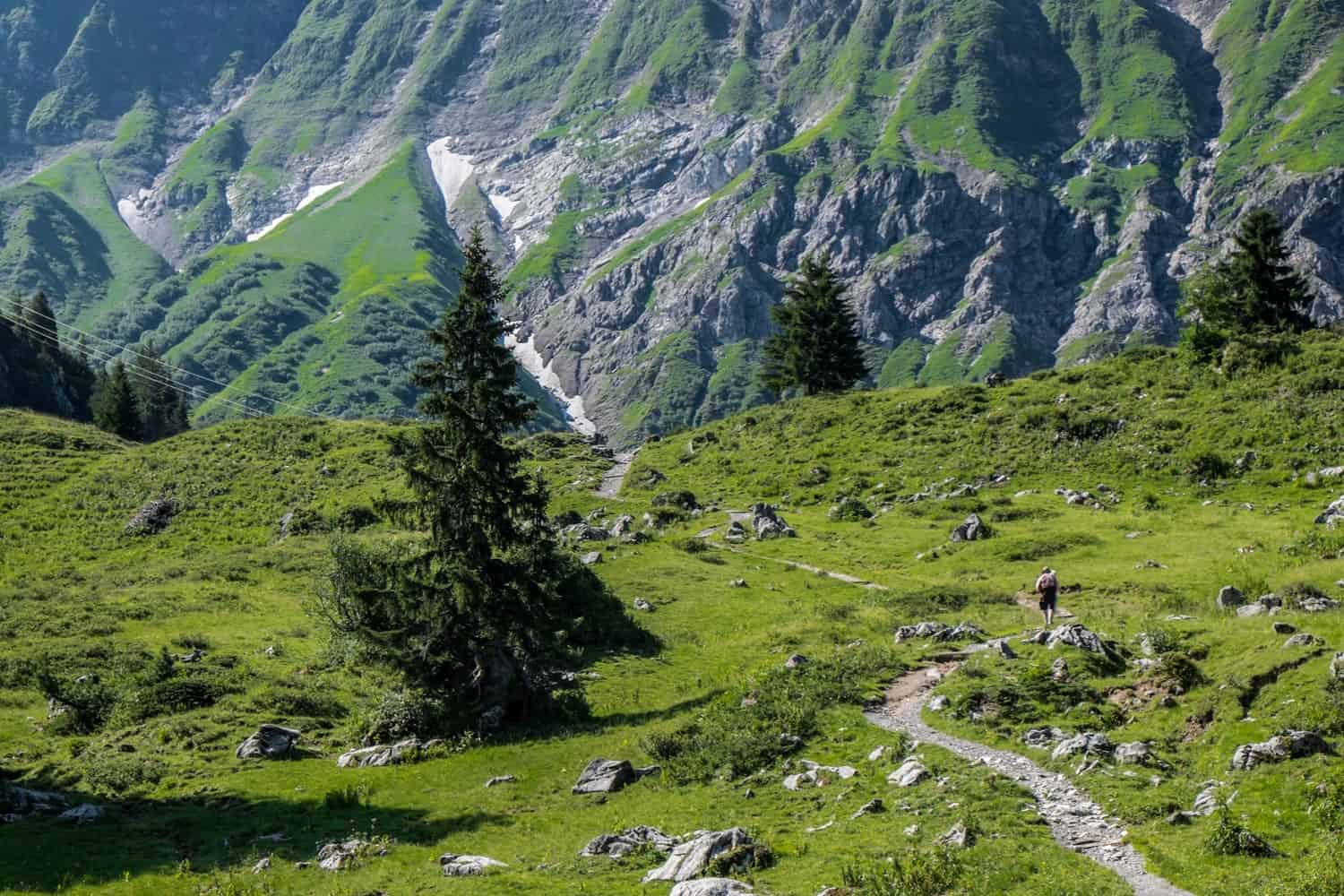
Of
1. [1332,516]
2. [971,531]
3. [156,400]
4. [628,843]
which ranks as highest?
[156,400]

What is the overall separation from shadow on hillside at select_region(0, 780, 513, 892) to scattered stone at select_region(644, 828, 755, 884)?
22.7 ft

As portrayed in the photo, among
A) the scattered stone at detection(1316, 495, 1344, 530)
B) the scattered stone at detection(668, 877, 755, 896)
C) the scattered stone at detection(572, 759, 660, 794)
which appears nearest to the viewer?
the scattered stone at detection(668, 877, 755, 896)

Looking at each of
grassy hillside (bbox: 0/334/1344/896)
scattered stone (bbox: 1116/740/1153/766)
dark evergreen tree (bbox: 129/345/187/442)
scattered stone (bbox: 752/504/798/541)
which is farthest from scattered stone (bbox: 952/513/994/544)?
dark evergreen tree (bbox: 129/345/187/442)

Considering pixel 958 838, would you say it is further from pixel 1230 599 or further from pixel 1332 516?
pixel 1332 516

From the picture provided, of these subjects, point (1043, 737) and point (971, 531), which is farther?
point (971, 531)

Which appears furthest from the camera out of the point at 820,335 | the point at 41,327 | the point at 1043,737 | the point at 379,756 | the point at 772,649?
the point at 41,327

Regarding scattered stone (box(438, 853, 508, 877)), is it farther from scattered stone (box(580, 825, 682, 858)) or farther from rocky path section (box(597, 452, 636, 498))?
rocky path section (box(597, 452, 636, 498))

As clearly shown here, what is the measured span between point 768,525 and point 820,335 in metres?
48.0

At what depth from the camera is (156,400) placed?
160625mm

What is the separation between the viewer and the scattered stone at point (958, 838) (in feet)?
59.5

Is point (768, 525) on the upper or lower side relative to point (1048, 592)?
lower

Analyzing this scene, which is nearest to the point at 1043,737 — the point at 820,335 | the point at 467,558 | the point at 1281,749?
the point at 1281,749

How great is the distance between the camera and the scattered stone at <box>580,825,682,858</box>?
69.1 ft

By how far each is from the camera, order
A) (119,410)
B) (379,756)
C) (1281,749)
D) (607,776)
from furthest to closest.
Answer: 1. (119,410)
2. (379,756)
3. (607,776)
4. (1281,749)
